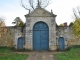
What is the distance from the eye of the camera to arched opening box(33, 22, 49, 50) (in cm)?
3084

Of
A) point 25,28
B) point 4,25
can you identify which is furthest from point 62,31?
point 4,25

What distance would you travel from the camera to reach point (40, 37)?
30.9 m

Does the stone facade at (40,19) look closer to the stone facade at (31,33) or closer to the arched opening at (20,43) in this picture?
the stone facade at (31,33)

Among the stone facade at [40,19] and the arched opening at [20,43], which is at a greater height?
the stone facade at [40,19]

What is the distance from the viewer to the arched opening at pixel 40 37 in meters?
30.8

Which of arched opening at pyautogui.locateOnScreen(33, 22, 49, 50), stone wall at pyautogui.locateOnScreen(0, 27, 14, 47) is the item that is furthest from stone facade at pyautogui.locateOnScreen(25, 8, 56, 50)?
stone wall at pyautogui.locateOnScreen(0, 27, 14, 47)

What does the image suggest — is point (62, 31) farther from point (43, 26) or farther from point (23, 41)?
point (23, 41)

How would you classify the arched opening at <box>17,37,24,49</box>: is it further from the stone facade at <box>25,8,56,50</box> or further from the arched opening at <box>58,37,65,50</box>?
the arched opening at <box>58,37,65,50</box>

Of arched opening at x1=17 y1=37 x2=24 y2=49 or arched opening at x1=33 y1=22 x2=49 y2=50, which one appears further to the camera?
arched opening at x1=17 y1=37 x2=24 y2=49

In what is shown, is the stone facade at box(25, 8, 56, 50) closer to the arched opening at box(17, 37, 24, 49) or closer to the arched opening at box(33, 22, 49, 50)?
the arched opening at box(33, 22, 49, 50)

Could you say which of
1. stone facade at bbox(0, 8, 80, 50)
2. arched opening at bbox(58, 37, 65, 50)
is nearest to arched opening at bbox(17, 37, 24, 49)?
stone facade at bbox(0, 8, 80, 50)

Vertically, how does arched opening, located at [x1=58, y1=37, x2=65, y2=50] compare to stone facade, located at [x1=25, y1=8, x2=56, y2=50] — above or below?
below

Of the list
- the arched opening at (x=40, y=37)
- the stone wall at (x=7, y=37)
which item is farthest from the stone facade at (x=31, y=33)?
the arched opening at (x=40, y=37)

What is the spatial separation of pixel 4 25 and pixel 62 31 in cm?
820
